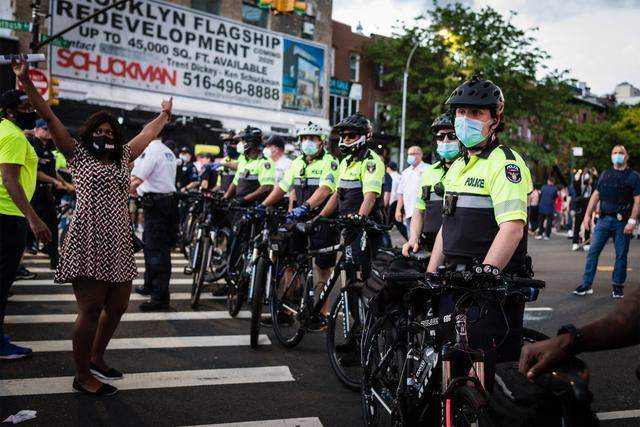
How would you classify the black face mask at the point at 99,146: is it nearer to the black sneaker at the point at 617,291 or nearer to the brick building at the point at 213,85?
the black sneaker at the point at 617,291

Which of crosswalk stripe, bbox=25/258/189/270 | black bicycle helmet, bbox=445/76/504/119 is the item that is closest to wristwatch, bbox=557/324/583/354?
black bicycle helmet, bbox=445/76/504/119

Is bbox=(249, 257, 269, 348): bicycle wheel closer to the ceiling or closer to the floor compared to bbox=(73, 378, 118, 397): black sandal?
closer to the ceiling

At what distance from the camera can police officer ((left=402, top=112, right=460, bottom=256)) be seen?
5.18m

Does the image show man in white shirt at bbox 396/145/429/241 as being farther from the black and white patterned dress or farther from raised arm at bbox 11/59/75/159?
raised arm at bbox 11/59/75/159

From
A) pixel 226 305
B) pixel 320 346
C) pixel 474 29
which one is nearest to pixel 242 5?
pixel 474 29


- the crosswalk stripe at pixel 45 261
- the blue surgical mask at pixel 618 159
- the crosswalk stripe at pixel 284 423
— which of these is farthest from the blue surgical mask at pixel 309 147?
the crosswalk stripe at pixel 45 261

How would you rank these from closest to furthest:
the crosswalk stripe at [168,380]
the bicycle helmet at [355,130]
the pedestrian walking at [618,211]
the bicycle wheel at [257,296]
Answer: the crosswalk stripe at [168,380]
the bicycle wheel at [257,296]
the bicycle helmet at [355,130]
the pedestrian walking at [618,211]

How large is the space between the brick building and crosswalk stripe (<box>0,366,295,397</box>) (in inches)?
Result: 686

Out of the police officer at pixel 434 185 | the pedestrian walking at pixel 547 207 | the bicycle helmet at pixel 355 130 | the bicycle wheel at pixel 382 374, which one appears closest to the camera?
the bicycle wheel at pixel 382 374

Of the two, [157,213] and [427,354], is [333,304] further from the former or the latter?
[157,213]

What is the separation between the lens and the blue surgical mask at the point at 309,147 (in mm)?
7570

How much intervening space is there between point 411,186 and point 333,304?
680cm

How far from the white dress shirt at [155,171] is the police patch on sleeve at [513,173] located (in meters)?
5.08

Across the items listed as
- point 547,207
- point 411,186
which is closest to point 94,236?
point 411,186
